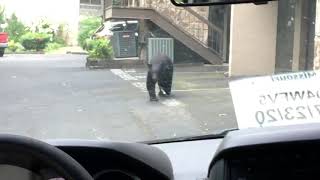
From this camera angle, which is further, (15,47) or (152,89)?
(15,47)

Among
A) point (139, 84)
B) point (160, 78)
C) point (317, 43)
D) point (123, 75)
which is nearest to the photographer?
point (160, 78)

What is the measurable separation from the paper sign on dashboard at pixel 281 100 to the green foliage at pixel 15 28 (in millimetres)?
6208

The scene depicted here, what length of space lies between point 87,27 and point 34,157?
592 inches

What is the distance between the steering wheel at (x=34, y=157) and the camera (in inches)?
64.2

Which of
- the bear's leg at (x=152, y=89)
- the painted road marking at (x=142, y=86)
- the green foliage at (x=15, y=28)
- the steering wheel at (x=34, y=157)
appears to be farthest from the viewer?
the green foliage at (x=15, y=28)

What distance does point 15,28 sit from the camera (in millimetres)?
11031

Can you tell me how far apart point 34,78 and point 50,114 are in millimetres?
2307

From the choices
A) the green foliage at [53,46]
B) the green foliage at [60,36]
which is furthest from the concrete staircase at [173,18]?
the green foliage at [53,46]

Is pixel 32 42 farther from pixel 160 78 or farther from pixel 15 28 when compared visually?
pixel 160 78

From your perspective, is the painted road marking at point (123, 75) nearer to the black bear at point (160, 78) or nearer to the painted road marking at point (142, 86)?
the painted road marking at point (142, 86)

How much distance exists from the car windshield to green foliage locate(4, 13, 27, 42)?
0.03 meters

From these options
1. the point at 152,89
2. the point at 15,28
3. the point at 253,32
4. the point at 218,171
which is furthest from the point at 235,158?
the point at 253,32

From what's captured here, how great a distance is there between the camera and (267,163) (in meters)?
2.54

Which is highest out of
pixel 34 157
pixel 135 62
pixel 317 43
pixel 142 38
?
pixel 34 157
